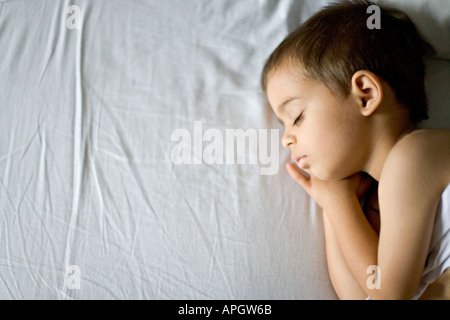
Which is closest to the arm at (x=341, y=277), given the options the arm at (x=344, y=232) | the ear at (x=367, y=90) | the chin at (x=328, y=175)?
the arm at (x=344, y=232)

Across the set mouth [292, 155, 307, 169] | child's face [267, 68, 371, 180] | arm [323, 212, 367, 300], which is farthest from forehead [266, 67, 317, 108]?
arm [323, 212, 367, 300]

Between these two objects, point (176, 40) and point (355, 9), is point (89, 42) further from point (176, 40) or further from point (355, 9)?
point (355, 9)

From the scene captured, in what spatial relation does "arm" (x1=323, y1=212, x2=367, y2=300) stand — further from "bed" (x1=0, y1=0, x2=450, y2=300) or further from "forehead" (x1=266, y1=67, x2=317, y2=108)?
"forehead" (x1=266, y1=67, x2=317, y2=108)

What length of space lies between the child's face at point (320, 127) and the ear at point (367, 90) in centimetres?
1

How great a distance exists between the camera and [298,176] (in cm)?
97

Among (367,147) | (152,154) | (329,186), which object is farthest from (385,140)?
(152,154)

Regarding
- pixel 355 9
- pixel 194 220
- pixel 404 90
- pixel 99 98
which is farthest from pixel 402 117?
pixel 99 98

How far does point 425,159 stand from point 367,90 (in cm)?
17

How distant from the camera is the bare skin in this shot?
2.70 feet

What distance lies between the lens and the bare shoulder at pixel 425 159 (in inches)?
32.4

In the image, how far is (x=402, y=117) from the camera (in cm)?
93

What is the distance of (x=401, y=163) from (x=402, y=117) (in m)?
0.14

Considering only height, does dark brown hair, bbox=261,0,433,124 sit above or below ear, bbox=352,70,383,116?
above

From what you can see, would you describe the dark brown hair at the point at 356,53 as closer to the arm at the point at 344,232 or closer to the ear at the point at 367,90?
the ear at the point at 367,90
